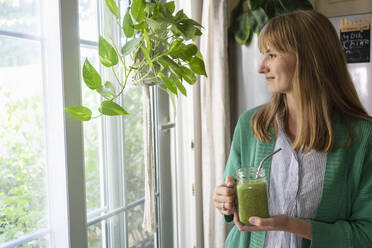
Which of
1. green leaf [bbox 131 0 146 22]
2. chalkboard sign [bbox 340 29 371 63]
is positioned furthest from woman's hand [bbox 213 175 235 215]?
chalkboard sign [bbox 340 29 371 63]

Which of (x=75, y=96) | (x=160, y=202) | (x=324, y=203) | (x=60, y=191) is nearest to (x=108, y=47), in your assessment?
(x=75, y=96)

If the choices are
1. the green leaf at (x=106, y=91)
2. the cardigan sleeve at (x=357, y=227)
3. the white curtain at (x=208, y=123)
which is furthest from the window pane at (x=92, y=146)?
the cardigan sleeve at (x=357, y=227)

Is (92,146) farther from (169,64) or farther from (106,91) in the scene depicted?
(169,64)

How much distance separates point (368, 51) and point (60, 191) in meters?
1.64

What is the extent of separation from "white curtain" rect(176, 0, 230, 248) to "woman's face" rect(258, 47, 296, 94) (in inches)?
28.5

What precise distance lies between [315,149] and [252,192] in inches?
12.4

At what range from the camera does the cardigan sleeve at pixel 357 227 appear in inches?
42.1

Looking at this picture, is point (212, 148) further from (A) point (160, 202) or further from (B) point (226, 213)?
(B) point (226, 213)

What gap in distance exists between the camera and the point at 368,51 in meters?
1.78

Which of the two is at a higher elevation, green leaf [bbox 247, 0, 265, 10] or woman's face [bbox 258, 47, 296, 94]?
green leaf [bbox 247, 0, 265, 10]

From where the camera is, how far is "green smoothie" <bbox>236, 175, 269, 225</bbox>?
0.99 meters

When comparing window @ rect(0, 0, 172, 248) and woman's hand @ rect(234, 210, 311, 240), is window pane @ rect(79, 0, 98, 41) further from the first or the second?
woman's hand @ rect(234, 210, 311, 240)

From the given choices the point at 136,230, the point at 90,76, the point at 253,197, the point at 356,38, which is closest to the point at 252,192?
the point at 253,197

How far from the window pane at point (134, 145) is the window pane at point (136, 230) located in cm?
7
